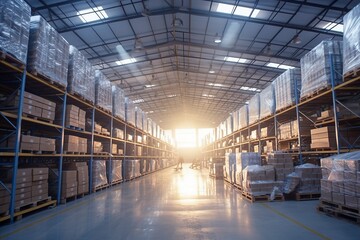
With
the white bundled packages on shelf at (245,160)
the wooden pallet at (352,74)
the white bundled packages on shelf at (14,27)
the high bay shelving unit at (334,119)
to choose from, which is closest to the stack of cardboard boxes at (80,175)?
the white bundled packages on shelf at (14,27)

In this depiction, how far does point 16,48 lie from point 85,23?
8026mm

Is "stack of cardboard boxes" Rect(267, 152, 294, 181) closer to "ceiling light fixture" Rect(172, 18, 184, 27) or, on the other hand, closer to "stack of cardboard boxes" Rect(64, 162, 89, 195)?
"stack of cardboard boxes" Rect(64, 162, 89, 195)

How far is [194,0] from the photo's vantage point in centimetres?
1121

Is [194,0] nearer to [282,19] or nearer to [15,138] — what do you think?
[282,19]

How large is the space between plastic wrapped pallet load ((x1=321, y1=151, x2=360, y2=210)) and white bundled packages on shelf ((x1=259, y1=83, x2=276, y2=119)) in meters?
4.72

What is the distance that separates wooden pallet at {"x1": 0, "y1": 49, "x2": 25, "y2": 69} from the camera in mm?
4253

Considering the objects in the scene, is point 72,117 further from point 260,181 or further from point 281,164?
point 281,164

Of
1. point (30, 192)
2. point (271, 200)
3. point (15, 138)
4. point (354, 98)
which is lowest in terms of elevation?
point (271, 200)

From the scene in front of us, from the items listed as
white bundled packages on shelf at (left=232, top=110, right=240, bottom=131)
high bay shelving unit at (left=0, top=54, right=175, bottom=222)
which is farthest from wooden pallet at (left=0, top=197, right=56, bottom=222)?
white bundled packages on shelf at (left=232, top=110, right=240, bottom=131)

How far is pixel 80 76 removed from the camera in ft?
23.9

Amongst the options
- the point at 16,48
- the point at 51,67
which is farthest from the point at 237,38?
the point at 16,48

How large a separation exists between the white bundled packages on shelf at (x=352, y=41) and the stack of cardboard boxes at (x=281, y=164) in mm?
3084

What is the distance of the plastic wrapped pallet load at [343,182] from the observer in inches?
172

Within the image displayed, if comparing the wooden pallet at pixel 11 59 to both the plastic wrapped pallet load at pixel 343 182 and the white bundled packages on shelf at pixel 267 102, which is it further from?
the white bundled packages on shelf at pixel 267 102
